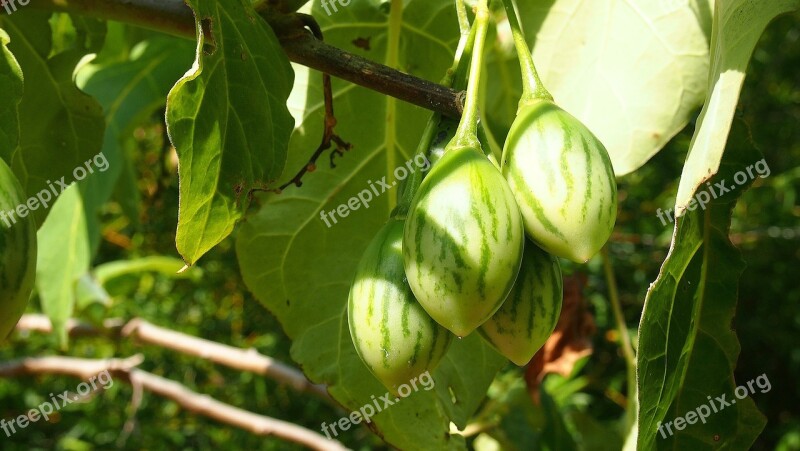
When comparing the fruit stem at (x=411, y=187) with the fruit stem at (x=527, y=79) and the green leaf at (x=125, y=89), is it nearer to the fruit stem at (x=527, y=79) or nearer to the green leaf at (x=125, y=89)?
the fruit stem at (x=527, y=79)

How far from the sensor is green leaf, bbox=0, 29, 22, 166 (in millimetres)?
662

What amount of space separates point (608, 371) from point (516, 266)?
1.74m

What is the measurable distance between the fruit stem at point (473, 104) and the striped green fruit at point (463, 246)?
3 centimetres

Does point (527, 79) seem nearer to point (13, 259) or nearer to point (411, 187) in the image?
point (411, 187)

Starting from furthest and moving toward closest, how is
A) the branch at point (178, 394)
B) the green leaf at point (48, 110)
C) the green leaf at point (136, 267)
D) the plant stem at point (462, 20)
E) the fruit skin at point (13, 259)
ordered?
the green leaf at point (136, 267), the branch at point (178, 394), the green leaf at point (48, 110), the plant stem at point (462, 20), the fruit skin at point (13, 259)

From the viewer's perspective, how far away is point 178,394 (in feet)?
5.33

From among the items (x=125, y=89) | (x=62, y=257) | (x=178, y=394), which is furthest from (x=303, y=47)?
(x=178, y=394)

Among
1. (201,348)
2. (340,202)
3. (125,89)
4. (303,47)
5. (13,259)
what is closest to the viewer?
(13,259)

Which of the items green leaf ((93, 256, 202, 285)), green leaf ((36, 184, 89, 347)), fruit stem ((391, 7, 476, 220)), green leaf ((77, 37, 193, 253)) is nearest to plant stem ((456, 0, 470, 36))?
fruit stem ((391, 7, 476, 220))

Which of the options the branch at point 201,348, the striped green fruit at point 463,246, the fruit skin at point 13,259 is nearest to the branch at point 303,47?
the striped green fruit at point 463,246

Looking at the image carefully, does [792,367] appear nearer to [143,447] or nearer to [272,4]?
[143,447]

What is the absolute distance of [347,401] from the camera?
973 millimetres

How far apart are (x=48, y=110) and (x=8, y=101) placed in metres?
0.30

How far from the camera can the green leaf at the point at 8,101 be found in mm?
662
